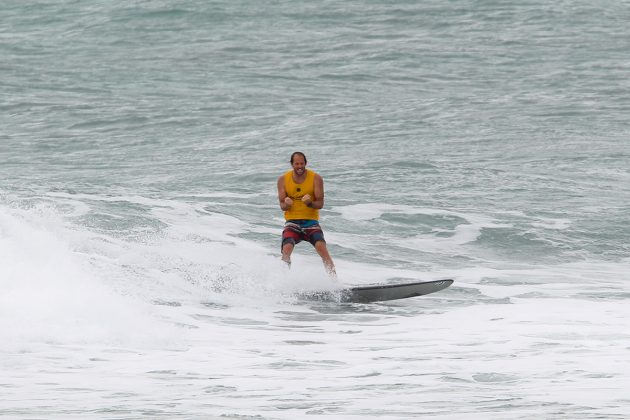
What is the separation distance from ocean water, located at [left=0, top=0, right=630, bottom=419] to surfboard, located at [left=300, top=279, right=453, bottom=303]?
145 millimetres

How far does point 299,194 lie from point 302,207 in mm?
180

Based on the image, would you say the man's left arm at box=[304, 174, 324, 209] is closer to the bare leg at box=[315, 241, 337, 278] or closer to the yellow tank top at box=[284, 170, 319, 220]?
the yellow tank top at box=[284, 170, 319, 220]

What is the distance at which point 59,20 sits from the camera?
132ft

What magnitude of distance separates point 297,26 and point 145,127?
38.2 feet

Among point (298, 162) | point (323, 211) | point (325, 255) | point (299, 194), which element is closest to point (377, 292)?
point (325, 255)

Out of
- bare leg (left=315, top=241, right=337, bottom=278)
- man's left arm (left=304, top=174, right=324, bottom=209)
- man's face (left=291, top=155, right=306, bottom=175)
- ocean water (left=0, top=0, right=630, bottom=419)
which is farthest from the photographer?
bare leg (left=315, top=241, right=337, bottom=278)

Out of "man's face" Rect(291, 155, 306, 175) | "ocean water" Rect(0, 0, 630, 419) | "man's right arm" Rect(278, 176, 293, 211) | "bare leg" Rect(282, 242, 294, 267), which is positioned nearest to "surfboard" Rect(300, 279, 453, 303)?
"ocean water" Rect(0, 0, 630, 419)

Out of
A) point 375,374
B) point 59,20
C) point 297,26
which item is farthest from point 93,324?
point 59,20

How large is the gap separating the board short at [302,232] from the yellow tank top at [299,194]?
7 centimetres

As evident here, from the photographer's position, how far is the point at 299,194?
1347 cm

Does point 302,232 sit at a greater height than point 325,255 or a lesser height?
greater

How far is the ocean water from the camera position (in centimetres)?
932

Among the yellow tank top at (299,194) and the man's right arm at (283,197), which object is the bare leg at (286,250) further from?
the man's right arm at (283,197)

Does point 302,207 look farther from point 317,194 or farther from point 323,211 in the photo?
point 323,211
